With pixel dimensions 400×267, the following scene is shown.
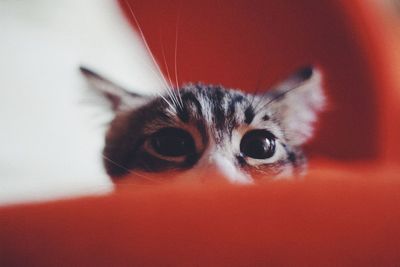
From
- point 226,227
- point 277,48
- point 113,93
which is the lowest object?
point 226,227

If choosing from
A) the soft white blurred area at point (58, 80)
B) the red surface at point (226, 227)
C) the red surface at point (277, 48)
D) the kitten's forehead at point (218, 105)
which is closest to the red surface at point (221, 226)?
the red surface at point (226, 227)

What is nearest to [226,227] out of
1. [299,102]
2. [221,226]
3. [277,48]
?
[221,226]

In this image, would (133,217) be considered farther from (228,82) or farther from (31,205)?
(228,82)

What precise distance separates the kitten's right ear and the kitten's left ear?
7.4 inches

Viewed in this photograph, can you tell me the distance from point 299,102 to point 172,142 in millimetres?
199

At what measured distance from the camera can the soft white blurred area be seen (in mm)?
631

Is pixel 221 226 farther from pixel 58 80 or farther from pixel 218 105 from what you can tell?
pixel 58 80

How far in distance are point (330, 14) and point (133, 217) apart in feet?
1.78

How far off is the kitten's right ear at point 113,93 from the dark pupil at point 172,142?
0.29 feet

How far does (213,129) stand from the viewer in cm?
61

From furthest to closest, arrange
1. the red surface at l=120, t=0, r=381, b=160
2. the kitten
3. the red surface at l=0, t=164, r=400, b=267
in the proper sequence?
the red surface at l=120, t=0, r=381, b=160 < the kitten < the red surface at l=0, t=164, r=400, b=267

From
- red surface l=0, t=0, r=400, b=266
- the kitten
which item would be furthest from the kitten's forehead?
red surface l=0, t=0, r=400, b=266

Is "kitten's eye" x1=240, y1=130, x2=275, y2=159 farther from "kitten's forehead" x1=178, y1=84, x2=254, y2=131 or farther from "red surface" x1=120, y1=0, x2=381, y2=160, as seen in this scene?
"red surface" x1=120, y1=0, x2=381, y2=160

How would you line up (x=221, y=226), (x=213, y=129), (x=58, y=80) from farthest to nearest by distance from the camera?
1. (x=58, y=80)
2. (x=213, y=129)
3. (x=221, y=226)
